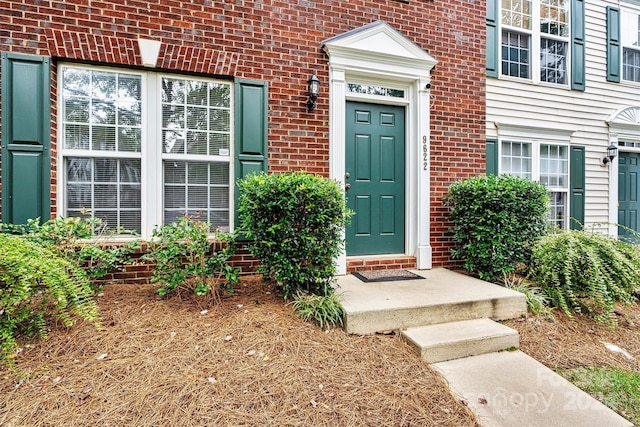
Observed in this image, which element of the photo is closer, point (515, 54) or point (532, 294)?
point (532, 294)

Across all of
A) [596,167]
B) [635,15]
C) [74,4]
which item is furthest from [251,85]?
[635,15]

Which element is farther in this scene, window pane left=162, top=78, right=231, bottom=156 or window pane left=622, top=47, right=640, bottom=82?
window pane left=622, top=47, right=640, bottom=82

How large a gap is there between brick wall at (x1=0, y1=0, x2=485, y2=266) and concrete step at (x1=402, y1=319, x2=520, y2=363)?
5.35ft

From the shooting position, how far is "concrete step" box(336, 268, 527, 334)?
8.63 feet

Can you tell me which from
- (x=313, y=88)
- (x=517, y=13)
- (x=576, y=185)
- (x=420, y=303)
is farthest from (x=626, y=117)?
(x=420, y=303)

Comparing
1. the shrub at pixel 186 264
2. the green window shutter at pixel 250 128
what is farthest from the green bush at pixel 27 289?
the green window shutter at pixel 250 128

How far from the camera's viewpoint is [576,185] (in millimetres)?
5801

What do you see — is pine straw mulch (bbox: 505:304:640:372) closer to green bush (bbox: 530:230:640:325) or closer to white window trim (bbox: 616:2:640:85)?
green bush (bbox: 530:230:640:325)

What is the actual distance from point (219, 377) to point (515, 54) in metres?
6.35

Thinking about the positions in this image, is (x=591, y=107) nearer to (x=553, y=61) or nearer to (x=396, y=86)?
(x=553, y=61)

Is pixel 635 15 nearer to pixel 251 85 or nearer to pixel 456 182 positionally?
pixel 456 182

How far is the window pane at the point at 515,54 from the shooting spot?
5.42 m

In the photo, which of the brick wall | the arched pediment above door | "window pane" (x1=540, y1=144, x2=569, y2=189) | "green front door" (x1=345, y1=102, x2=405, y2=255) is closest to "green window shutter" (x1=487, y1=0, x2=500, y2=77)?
the brick wall

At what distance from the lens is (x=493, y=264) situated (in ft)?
12.1
